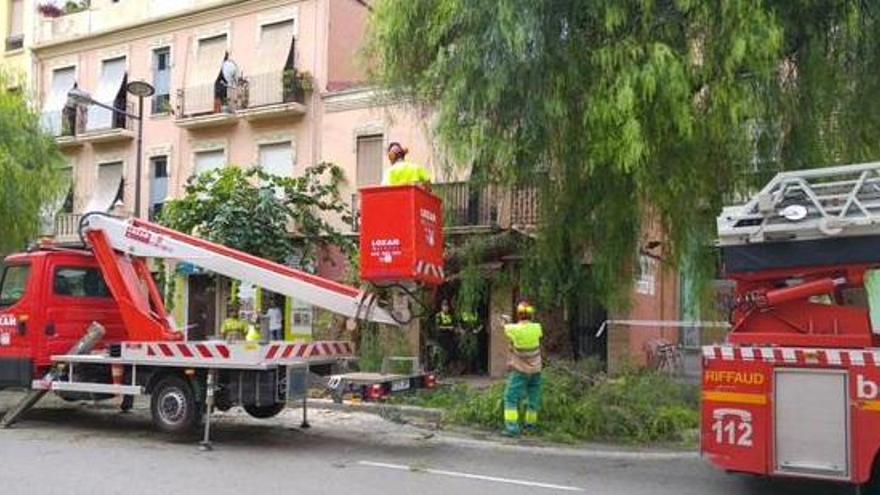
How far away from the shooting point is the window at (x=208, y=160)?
27219 millimetres

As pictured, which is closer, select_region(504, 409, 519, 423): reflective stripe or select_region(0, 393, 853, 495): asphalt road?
select_region(0, 393, 853, 495): asphalt road

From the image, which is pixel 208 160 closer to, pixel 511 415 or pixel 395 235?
pixel 511 415

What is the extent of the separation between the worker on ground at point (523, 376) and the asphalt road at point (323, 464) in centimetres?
61

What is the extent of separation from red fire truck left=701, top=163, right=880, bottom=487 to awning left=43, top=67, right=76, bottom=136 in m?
25.4

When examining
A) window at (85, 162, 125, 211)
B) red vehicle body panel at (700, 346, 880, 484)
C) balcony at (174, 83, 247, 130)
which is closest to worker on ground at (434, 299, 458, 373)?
balcony at (174, 83, 247, 130)

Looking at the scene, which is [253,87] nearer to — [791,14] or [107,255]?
[107,255]

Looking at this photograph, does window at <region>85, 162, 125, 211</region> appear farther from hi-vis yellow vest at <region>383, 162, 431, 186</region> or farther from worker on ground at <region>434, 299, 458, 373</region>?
hi-vis yellow vest at <region>383, 162, 431, 186</region>

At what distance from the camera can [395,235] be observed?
34.9 ft

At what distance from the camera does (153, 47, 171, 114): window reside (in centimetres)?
2856

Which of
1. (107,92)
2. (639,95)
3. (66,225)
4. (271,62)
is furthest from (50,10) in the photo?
(639,95)

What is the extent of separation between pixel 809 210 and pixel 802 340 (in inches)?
45.5

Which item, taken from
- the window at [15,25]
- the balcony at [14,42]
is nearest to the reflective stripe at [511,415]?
the balcony at [14,42]

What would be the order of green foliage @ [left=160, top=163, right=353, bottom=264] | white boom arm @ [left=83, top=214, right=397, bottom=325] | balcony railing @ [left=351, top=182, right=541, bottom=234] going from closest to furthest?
white boom arm @ [left=83, top=214, right=397, bottom=325]
balcony railing @ [left=351, top=182, right=541, bottom=234]
green foliage @ [left=160, top=163, right=353, bottom=264]

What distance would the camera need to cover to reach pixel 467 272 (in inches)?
554
